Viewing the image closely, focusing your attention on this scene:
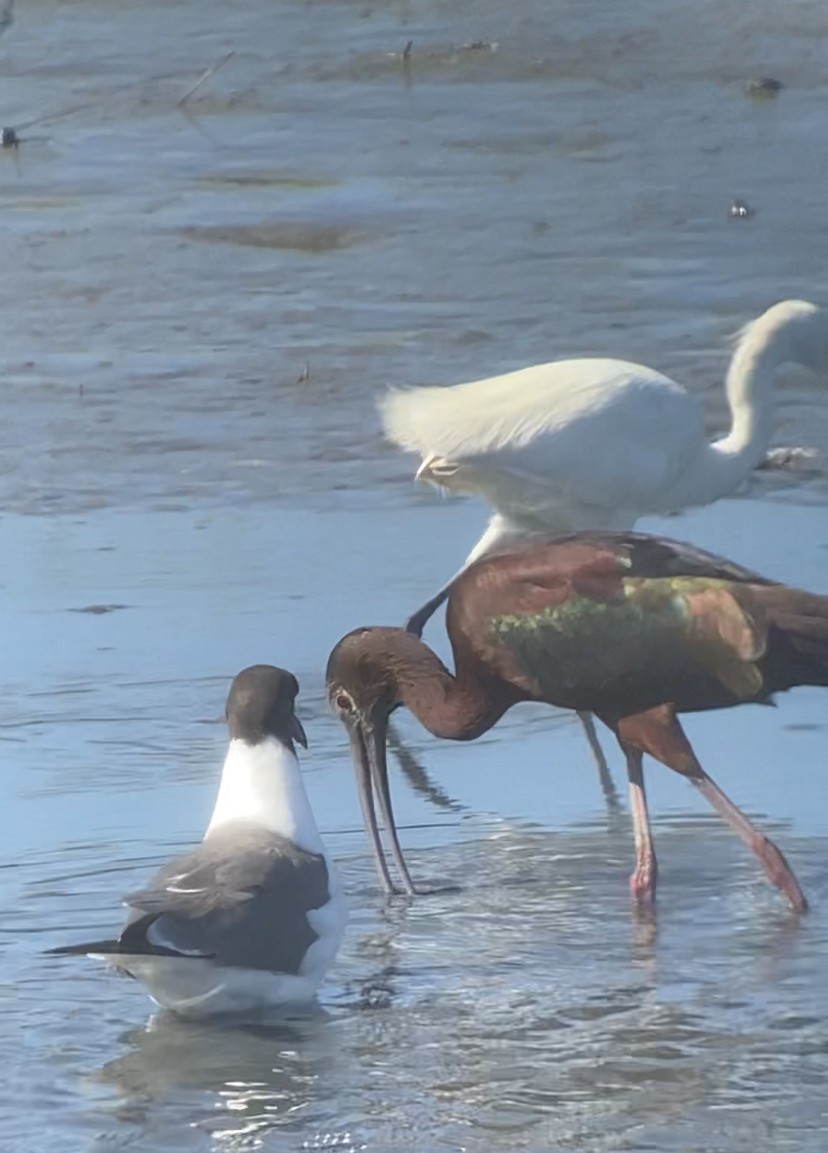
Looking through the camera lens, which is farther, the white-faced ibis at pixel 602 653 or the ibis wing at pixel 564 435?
A: the ibis wing at pixel 564 435

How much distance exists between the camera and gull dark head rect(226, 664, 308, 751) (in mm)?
6066

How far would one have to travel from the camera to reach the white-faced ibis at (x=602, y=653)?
6.55 meters

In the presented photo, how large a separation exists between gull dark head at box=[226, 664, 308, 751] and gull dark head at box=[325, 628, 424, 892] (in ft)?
1.89

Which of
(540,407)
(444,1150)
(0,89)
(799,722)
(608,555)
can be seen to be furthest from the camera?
(0,89)

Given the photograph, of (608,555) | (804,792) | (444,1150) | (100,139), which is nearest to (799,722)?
(804,792)

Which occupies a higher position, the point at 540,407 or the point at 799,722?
the point at 540,407

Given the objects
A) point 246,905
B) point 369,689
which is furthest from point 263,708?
point 369,689

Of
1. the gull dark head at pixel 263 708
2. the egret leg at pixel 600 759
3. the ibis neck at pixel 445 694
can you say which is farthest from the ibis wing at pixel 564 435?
the gull dark head at pixel 263 708

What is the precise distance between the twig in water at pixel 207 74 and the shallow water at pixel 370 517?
74mm

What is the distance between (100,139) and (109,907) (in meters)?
9.93

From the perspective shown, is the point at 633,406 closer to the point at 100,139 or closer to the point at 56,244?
the point at 56,244

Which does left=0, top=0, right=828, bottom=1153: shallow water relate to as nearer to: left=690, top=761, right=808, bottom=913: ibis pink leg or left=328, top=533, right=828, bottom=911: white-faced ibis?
left=690, top=761, right=808, bottom=913: ibis pink leg

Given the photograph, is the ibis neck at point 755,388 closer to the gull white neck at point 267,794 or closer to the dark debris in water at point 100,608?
the dark debris in water at point 100,608

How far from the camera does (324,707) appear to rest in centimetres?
770
